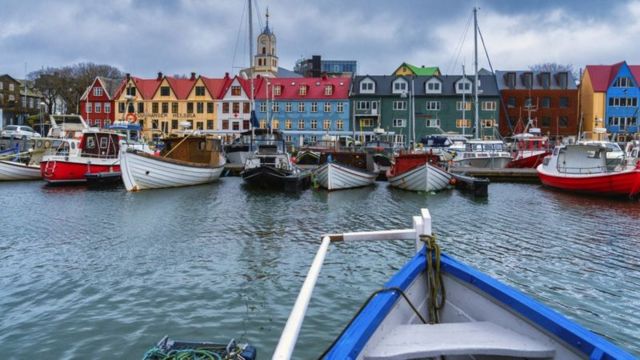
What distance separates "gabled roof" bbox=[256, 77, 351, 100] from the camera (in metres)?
72.8

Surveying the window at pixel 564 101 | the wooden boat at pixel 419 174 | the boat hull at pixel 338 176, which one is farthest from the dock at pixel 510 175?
the window at pixel 564 101

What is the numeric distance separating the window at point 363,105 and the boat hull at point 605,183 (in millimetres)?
42714

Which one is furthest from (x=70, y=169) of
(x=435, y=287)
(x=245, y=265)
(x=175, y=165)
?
(x=435, y=287)

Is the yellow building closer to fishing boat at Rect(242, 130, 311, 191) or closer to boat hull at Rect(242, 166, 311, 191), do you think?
fishing boat at Rect(242, 130, 311, 191)

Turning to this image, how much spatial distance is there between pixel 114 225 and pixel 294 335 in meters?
16.3

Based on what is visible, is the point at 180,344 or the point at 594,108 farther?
the point at 594,108

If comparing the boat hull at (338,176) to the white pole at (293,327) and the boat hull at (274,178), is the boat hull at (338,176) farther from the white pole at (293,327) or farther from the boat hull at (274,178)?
the white pole at (293,327)

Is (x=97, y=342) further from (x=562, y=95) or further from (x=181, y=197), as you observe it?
(x=562, y=95)

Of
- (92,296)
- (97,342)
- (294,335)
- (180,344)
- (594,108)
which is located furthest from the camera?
(594,108)

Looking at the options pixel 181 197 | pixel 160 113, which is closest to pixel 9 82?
pixel 160 113

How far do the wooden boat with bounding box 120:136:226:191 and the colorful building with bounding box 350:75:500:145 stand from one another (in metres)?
36.7

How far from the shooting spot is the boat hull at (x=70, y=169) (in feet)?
106

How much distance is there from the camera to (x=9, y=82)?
→ 99812 millimetres

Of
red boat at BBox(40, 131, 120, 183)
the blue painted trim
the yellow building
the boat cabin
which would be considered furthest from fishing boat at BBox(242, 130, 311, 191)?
the yellow building
